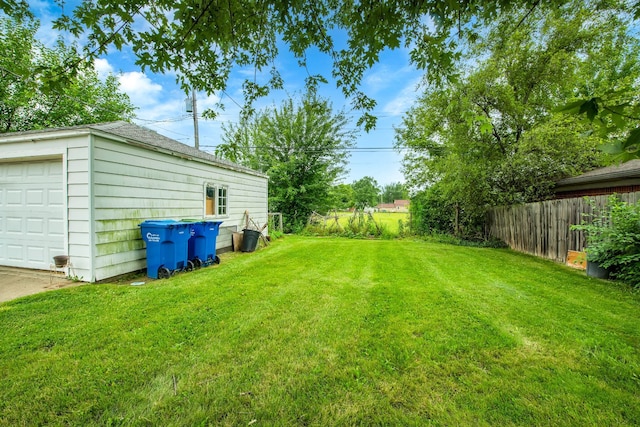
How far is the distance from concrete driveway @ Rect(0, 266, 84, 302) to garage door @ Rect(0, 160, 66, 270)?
0.55 feet

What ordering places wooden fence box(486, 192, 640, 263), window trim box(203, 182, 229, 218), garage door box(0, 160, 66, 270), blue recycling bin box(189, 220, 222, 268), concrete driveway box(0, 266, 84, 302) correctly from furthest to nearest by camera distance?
window trim box(203, 182, 229, 218) → wooden fence box(486, 192, 640, 263) → blue recycling bin box(189, 220, 222, 268) → garage door box(0, 160, 66, 270) → concrete driveway box(0, 266, 84, 302)

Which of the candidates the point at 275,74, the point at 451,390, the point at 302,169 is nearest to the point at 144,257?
the point at 275,74

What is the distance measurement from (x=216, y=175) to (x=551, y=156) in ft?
33.1

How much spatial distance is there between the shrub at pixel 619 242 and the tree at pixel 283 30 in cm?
478

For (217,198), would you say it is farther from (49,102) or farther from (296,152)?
(49,102)

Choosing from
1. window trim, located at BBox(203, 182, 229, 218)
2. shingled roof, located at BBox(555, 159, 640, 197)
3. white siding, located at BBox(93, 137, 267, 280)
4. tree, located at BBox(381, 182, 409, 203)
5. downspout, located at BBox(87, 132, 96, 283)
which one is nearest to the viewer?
downspout, located at BBox(87, 132, 96, 283)

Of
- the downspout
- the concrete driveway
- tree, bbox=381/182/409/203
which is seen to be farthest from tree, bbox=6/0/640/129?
tree, bbox=381/182/409/203

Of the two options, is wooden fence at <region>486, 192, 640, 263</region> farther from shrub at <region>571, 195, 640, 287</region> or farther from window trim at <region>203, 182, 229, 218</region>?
window trim at <region>203, 182, 229, 218</region>

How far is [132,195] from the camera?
5.37 meters

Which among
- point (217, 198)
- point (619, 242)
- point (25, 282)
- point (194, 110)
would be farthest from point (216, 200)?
point (619, 242)

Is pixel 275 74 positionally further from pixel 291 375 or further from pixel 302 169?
pixel 302 169

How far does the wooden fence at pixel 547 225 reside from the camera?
20.9 feet

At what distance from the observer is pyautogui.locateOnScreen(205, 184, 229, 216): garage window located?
7816 millimetres

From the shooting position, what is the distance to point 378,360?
97.7 inches
